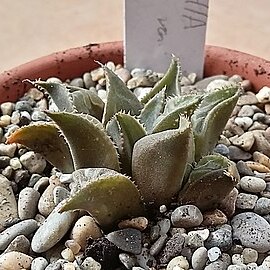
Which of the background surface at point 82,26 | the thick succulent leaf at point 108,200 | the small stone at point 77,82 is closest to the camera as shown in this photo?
the thick succulent leaf at point 108,200

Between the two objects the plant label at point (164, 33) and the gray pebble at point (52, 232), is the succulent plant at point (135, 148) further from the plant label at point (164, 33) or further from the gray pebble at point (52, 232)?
the plant label at point (164, 33)

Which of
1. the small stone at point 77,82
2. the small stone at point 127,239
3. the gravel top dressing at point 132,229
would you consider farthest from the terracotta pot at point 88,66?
the small stone at point 127,239

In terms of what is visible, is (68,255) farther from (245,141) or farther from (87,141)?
(245,141)

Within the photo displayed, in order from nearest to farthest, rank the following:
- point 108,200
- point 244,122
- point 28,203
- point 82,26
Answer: point 108,200 < point 28,203 < point 244,122 < point 82,26

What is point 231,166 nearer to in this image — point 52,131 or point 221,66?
point 52,131

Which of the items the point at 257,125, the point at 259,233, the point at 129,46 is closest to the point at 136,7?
the point at 129,46

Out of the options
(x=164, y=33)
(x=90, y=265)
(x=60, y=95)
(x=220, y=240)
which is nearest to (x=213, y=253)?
(x=220, y=240)
